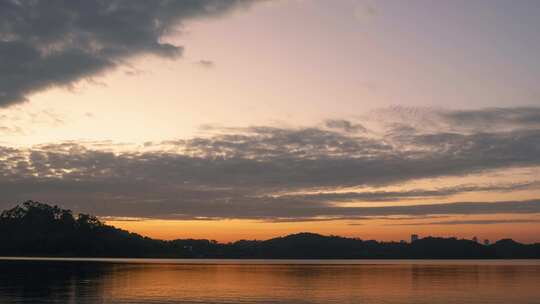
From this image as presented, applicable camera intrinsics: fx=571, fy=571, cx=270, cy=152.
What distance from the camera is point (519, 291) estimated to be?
98.0m

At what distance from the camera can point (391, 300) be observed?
81812mm

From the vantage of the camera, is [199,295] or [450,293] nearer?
[199,295]

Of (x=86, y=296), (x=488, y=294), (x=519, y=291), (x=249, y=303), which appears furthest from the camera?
(x=519, y=291)

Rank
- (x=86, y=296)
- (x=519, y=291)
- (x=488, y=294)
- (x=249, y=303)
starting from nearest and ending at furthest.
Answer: (x=249, y=303) < (x=86, y=296) < (x=488, y=294) < (x=519, y=291)

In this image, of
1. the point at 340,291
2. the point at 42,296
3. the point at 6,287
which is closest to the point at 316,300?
the point at 340,291

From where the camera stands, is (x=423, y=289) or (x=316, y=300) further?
(x=423, y=289)

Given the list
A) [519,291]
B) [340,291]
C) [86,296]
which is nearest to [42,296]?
[86,296]

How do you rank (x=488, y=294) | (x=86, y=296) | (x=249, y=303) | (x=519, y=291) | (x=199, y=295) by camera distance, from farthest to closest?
(x=519, y=291)
(x=488, y=294)
(x=199, y=295)
(x=86, y=296)
(x=249, y=303)

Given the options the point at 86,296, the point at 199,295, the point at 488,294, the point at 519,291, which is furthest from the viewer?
the point at 519,291

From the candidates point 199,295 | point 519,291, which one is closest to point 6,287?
point 199,295

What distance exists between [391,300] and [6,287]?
61.0m

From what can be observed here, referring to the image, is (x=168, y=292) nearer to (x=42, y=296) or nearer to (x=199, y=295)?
(x=199, y=295)

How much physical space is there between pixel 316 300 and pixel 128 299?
25.7 meters

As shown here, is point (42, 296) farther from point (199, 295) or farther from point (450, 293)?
point (450, 293)
